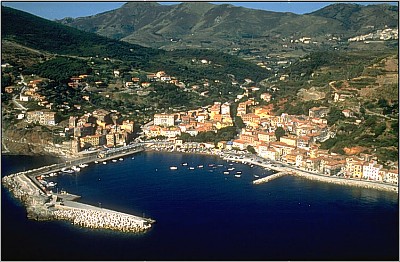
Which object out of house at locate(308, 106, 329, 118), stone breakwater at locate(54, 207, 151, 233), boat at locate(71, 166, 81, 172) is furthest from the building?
house at locate(308, 106, 329, 118)

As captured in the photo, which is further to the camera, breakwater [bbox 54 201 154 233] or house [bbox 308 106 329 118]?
house [bbox 308 106 329 118]

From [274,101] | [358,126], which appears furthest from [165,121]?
[358,126]

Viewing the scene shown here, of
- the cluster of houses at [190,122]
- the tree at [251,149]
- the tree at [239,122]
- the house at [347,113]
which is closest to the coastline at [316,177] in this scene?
the tree at [251,149]

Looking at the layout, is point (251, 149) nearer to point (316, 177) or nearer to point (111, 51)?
point (316, 177)

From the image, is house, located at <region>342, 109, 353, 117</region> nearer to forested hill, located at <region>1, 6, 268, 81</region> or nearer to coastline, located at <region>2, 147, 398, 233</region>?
coastline, located at <region>2, 147, 398, 233</region>

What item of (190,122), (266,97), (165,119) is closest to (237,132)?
(190,122)

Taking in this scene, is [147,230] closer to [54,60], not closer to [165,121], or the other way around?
[165,121]
